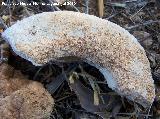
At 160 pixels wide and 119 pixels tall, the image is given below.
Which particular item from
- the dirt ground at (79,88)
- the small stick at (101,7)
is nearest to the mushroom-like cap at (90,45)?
the dirt ground at (79,88)

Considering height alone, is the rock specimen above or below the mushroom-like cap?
below

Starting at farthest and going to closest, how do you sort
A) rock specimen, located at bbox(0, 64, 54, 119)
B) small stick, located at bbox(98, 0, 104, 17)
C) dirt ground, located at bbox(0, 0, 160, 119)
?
small stick, located at bbox(98, 0, 104, 17) < dirt ground, located at bbox(0, 0, 160, 119) < rock specimen, located at bbox(0, 64, 54, 119)

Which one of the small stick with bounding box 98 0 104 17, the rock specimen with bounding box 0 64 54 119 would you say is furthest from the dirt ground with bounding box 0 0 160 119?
the small stick with bounding box 98 0 104 17

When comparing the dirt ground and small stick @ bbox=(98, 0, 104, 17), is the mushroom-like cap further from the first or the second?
small stick @ bbox=(98, 0, 104, 17)

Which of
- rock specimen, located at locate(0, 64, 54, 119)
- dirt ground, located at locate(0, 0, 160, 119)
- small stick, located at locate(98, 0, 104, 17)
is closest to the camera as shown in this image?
rock specimen, located at locate(0, 64, 54, 119)

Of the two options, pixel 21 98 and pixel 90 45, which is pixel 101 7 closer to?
pixel 90 45

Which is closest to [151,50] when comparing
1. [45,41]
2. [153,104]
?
[153,104]

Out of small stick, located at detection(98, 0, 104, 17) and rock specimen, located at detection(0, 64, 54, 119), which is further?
small stick, located at detection(98, 0, 104, 17)
